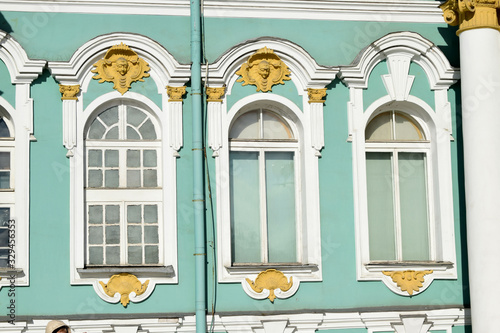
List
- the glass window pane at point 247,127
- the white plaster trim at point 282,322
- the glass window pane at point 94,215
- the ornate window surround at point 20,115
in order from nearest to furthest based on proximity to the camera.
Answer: the white plaster trim at point 282,322 → the ornate window surround at point 20,115 → the glass window pane at point 94,215 → the glass window pane at point 247,127

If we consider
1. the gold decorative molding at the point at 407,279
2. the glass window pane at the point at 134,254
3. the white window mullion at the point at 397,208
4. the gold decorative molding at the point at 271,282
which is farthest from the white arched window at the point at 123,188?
the white window mullion at the point at 397,208

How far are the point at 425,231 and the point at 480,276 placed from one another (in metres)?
1.25

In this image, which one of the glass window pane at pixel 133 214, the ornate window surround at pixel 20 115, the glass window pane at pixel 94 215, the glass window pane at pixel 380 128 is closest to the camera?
the ornate window surround at pixel 20 115

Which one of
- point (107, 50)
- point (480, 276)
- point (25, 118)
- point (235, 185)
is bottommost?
point (480, 276)

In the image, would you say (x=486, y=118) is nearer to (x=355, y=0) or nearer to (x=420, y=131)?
(x=420, y=131)

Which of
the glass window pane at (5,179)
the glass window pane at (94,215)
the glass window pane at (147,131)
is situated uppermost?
the glass window pane at (147,131)

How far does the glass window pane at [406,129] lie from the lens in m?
13.8

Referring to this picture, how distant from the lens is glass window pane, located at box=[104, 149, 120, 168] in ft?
42.6

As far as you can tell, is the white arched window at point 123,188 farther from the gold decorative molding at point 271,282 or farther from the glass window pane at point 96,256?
the gold decorative molding at point 271,282

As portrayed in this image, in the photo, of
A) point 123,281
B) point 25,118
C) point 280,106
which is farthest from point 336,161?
point 25,118

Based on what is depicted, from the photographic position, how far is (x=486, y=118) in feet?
41.8

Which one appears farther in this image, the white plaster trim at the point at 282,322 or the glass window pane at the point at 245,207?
the glass window pane at the point at 245,207

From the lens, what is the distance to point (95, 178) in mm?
12906

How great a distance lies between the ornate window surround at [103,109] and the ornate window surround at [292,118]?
0.48 metres
